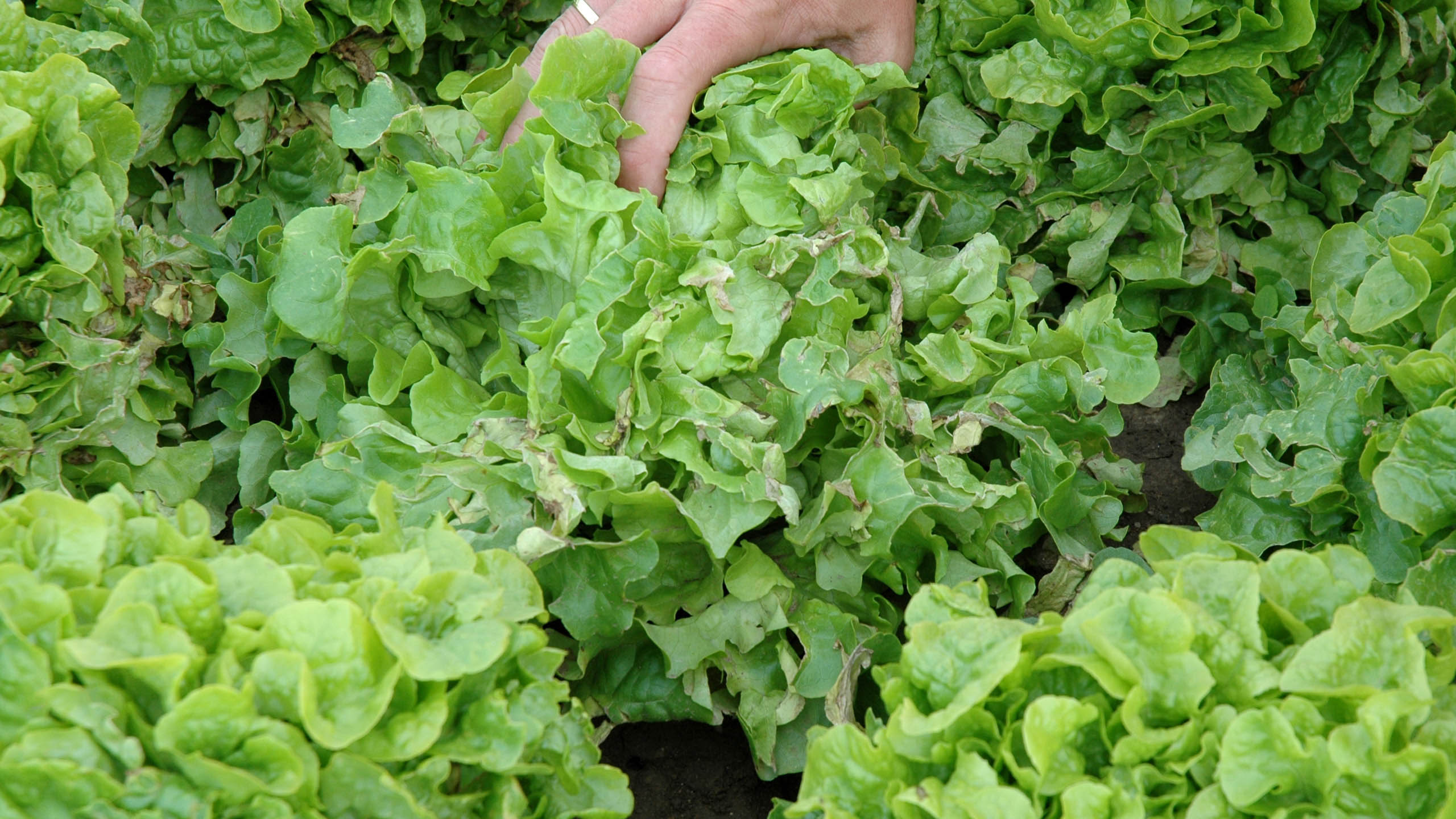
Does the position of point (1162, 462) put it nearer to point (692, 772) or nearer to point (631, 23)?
point (692, 772)

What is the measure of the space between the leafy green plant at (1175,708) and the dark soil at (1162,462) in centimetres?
134

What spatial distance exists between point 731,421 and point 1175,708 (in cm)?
102

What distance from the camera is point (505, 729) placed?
5.66 ft

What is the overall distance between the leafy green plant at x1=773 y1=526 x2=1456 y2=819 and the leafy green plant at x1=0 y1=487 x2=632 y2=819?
1.63ft

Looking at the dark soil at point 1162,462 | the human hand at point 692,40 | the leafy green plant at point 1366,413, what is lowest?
the dark soil at point 1162,462

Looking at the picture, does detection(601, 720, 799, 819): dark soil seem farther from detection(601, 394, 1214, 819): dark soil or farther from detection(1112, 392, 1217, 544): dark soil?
detection(1112, 392, 1217, 544): dark soil

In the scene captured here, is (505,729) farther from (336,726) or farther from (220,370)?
(220,370)

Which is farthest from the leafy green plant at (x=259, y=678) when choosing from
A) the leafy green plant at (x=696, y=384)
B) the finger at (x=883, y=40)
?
the finger at (x=883, y=40)

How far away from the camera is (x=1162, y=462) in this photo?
11.1 feet

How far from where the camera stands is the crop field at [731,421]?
65.0 inches

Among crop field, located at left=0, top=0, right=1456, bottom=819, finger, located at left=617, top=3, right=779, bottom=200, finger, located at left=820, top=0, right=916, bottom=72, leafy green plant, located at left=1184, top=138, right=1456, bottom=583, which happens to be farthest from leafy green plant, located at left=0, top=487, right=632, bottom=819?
finger, located at left=820, top=0, right=916, bottom=72

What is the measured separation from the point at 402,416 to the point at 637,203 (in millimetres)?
698

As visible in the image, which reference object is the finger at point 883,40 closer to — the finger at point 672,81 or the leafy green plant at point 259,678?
the finger at point 672,81

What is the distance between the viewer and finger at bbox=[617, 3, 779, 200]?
2678 mm
